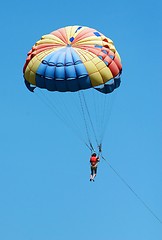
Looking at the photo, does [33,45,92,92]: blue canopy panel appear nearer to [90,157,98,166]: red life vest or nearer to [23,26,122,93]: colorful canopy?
[23,26,122,93]: colorful canopy

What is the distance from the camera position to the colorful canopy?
72250mm

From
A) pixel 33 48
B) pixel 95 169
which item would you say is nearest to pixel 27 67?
pixel 33 48

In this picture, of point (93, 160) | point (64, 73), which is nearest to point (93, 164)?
point (93, 160)

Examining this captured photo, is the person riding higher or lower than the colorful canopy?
lower

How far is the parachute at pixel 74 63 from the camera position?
2847 inches

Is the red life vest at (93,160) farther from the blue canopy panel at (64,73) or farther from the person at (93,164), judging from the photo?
the blue canopy panel at (64,73)

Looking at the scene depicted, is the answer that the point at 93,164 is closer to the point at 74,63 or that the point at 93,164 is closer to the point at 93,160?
the point at 93,160

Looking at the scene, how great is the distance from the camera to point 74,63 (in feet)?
237

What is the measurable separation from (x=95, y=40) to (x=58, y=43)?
1887mm

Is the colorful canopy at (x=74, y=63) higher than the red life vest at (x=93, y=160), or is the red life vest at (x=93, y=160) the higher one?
the colorful canopy at (x=74, y=63)

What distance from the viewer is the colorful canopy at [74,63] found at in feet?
237

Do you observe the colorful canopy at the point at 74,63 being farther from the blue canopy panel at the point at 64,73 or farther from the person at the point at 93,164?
the person at the point at 93,164

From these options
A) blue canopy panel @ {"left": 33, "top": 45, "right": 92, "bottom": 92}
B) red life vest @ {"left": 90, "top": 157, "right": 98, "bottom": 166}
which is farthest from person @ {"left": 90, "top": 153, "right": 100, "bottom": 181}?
blue canopy panel @ {"left": 33, "top": 45, "right": 92, "bottom": 92}

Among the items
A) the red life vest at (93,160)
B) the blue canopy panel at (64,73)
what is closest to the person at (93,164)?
the red life vest at (93,160)
